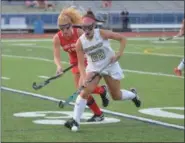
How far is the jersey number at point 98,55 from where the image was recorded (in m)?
9.17

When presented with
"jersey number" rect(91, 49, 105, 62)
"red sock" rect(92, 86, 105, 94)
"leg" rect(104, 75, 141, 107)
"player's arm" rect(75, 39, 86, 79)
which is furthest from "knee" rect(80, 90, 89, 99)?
"player's arm" rect(75, 39, 86, 79)

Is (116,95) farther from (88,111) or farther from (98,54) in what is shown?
(88,111)

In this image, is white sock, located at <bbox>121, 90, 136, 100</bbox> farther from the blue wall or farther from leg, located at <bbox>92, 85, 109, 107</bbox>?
the blue wall

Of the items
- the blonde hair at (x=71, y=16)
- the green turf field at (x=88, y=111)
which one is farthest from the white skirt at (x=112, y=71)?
the blonde hair at (x=71, y=16)

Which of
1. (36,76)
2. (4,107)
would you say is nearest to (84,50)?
(4,107)

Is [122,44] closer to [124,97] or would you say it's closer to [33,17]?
[124,97]

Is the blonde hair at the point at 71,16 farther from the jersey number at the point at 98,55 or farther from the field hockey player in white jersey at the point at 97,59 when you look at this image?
the jersey number at the point at 98,55

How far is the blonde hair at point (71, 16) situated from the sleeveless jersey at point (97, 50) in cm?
91

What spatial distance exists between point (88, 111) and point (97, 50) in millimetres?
5165

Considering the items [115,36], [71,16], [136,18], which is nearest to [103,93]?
[115,36]

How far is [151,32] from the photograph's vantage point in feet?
174

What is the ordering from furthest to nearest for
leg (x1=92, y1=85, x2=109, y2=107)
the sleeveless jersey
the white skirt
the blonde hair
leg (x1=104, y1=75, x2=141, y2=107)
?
1. leg (x1=92, y1=85, x2=109, y2=107)
2. leg (x1=104, y1=75, x2=141, y2=107)
3. the white skirt
4. the sleeveless jersey
5. the blonde hair

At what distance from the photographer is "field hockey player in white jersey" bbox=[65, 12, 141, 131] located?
8.63m

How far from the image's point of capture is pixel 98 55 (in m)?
9.20
